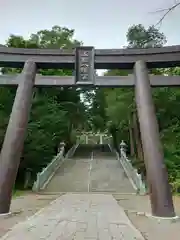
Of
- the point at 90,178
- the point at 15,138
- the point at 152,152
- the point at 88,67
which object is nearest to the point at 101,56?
the point at 88,67

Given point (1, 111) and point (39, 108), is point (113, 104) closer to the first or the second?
point (39, 108)

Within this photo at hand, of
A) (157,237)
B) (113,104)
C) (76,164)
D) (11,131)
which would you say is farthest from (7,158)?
(113,104)

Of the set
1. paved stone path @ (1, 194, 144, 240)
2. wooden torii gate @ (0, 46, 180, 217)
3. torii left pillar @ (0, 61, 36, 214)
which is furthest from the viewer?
wooden torii gate @ (0, 46, 180, 217)

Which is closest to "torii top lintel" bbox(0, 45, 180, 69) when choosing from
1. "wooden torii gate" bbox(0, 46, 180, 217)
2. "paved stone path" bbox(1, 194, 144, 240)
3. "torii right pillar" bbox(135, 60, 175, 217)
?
"wooden torii gate" bbox(0, 46, 180, 217)

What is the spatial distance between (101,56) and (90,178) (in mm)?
10284

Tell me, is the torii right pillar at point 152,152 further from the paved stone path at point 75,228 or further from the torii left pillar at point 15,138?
the torii left pillar at point 15,138

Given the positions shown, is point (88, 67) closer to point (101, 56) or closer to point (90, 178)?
point (101, 56)

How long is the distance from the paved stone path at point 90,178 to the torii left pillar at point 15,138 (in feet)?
26.2

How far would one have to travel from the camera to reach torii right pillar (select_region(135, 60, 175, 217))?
765cm

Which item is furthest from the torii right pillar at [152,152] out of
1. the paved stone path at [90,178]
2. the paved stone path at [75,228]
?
the paved stone path at [90,178]

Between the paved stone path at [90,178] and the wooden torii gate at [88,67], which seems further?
the paved stone path at [90,178]

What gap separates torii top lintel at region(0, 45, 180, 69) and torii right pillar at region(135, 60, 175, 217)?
346 mm

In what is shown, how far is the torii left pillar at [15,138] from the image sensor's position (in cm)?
788

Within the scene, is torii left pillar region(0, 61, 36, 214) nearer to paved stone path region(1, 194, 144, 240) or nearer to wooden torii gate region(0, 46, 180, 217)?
wooden torii gate region(0, 46, 180, 217)
